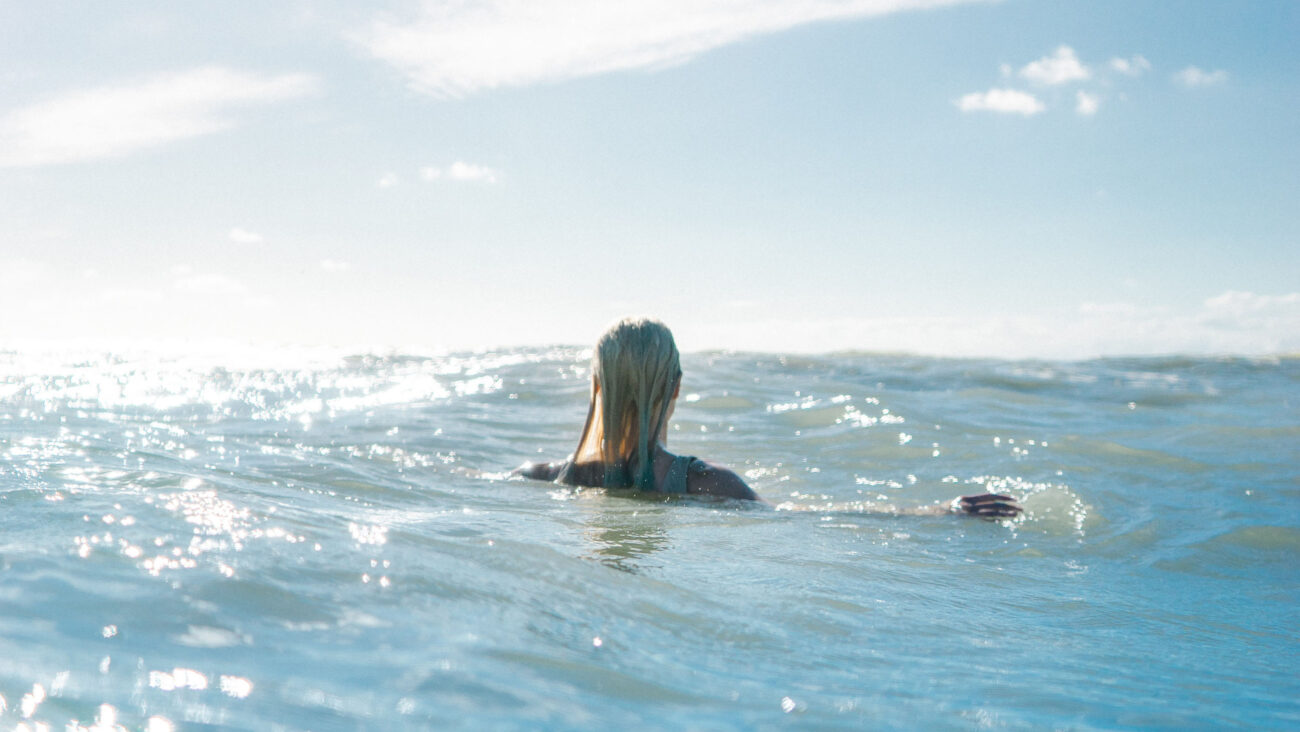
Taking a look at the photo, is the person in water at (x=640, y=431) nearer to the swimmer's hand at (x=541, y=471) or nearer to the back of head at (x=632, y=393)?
the back of head at (x=632, y=393)

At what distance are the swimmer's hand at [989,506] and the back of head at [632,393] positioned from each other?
1458 mm

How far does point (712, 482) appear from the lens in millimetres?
4746

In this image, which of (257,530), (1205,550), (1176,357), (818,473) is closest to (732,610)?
(257,530)

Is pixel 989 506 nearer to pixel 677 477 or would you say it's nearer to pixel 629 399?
pixel 677 477

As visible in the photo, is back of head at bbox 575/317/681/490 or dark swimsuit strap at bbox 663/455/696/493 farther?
dark swimsuit strap at bbox 663/455/696/493

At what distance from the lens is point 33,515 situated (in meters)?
3.04

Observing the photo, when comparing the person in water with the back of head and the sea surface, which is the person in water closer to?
the back of head

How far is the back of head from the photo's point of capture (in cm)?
452

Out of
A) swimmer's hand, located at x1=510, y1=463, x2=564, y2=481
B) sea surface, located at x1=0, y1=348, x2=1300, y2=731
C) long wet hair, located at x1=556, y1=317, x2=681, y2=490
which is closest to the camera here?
sea surface, located at x1=0, y1=348, x2=1300, y2=731

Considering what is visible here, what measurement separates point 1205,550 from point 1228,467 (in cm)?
300

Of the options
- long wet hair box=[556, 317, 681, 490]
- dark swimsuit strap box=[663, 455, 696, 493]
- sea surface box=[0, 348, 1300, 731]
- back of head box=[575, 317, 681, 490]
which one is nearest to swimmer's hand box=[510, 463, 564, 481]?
sea surface box=[0, 348, 1300, 731]

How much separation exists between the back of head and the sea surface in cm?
20

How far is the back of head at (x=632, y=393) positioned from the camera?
4520 mm

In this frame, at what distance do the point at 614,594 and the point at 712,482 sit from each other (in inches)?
79.4
